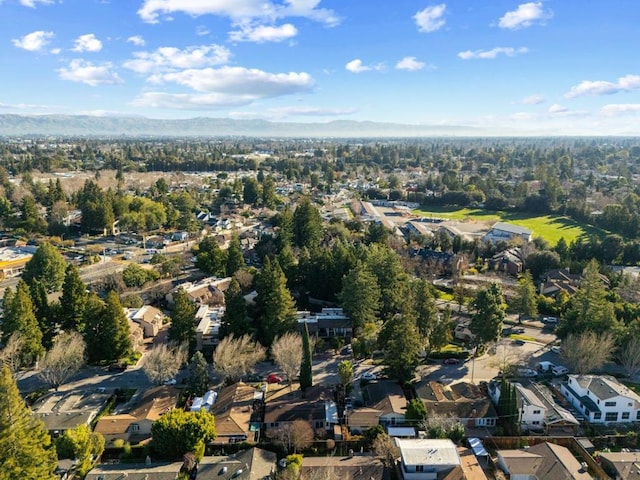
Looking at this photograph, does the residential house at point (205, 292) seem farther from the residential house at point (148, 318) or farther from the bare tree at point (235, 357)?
the bare tree at point (235, 357)

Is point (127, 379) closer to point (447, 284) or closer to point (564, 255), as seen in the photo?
point (447, 284)

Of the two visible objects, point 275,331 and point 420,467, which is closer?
point 420,467

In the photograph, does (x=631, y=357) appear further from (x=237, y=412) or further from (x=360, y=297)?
(x=237, y=412)

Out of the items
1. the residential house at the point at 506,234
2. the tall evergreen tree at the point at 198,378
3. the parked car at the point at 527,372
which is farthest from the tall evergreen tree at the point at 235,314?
the residential house at the point at 506,234

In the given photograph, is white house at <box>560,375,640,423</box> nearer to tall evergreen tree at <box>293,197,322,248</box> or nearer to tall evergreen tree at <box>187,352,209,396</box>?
tall evergreen tree at <box>187,352,209,396</box>

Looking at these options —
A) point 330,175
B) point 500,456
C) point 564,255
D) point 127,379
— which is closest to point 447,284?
point 564,255

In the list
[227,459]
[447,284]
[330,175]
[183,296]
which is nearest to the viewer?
[227,459]

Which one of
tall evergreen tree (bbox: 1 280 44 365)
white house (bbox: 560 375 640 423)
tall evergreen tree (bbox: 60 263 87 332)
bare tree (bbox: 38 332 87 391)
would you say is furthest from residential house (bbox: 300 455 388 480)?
tall evergreen tree (bbox: 60 263 87 332)
